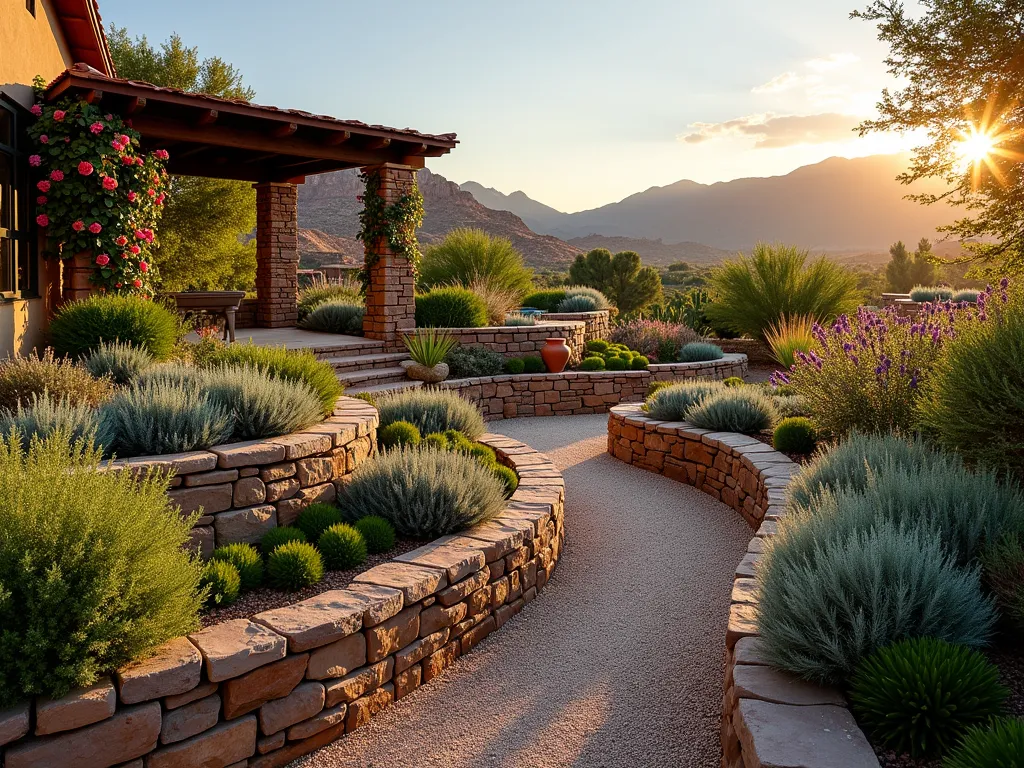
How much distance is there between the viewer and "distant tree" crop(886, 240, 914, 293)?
2669cm

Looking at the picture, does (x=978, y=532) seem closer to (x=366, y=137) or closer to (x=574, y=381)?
(x=574, y=381)

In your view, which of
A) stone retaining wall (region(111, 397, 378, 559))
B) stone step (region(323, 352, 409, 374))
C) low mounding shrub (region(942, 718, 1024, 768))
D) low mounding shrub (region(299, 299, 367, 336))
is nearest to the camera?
low mounding shrub (region(942, 718, 1024, 768))

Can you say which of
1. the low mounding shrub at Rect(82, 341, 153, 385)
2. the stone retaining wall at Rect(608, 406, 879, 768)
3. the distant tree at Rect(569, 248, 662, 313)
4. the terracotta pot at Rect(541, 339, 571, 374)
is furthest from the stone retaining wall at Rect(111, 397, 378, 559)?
the distant tree at Rect(569, 248, 662, 313)

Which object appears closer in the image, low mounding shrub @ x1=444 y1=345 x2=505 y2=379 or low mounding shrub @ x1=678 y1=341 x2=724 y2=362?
low mounding shrub @ x1=444 y1=345 x2=505 y2=379

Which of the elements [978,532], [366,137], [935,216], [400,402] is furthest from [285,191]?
[935,216]

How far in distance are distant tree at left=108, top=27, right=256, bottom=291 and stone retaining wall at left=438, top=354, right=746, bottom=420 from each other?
1234cm

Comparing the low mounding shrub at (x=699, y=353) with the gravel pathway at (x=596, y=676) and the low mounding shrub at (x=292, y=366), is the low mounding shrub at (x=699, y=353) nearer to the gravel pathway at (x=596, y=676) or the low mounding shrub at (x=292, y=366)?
the gravel pathway at (x=596, y=676)

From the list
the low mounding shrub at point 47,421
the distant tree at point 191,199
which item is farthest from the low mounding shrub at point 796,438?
the distant tree at point 191,199

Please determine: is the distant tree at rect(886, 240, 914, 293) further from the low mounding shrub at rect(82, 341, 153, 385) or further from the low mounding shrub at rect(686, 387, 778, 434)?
the low mounding shrub at rect(82, 341, 153, 385)

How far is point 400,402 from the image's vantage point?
6.26 meters

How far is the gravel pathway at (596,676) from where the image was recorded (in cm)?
285

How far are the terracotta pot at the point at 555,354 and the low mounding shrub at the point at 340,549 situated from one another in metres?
6.57

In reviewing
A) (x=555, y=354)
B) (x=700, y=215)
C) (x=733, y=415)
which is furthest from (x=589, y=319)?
(x=700, y=215)

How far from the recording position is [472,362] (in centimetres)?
968
